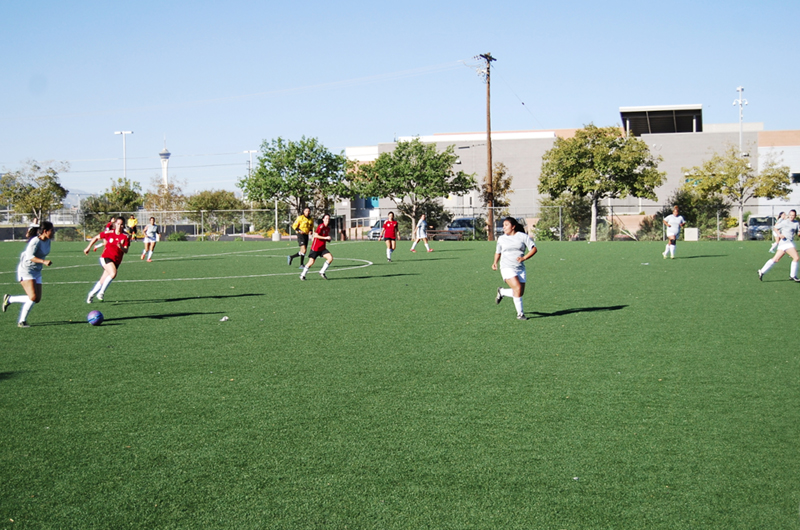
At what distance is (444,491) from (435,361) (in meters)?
4.01

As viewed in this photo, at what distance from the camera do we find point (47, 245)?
36.8 ft

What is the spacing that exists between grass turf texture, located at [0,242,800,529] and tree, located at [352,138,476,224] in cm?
4506

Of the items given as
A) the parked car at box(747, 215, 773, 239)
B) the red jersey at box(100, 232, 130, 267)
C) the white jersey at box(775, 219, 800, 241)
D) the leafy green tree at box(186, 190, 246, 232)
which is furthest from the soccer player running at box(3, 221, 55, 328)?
the leafy green tree at box(186, 190, 246, 232)

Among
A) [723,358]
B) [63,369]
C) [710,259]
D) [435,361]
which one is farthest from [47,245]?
[710,259]

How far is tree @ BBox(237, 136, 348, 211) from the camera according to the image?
57875 millimetres

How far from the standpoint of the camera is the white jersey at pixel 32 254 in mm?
10797

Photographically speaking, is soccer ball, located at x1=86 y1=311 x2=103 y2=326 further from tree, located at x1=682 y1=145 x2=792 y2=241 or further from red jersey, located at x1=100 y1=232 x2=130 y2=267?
tree, located at x1=682 y1=145 x2=792 y2=241

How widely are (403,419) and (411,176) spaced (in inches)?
2055

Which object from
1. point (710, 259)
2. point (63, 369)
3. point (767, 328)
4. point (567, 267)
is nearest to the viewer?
point (63, 369)

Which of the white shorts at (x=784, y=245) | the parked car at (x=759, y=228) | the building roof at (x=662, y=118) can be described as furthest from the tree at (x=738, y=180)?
the white shorts at (x=784, y=245)

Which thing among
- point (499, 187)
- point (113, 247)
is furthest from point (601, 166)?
point (113, 247)

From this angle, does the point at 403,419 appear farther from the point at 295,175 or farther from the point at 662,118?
the point at 662,118

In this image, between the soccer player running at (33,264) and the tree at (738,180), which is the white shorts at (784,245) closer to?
the soccer player running at (33,264)

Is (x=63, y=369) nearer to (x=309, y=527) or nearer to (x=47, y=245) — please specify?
(x=47, y=245)
